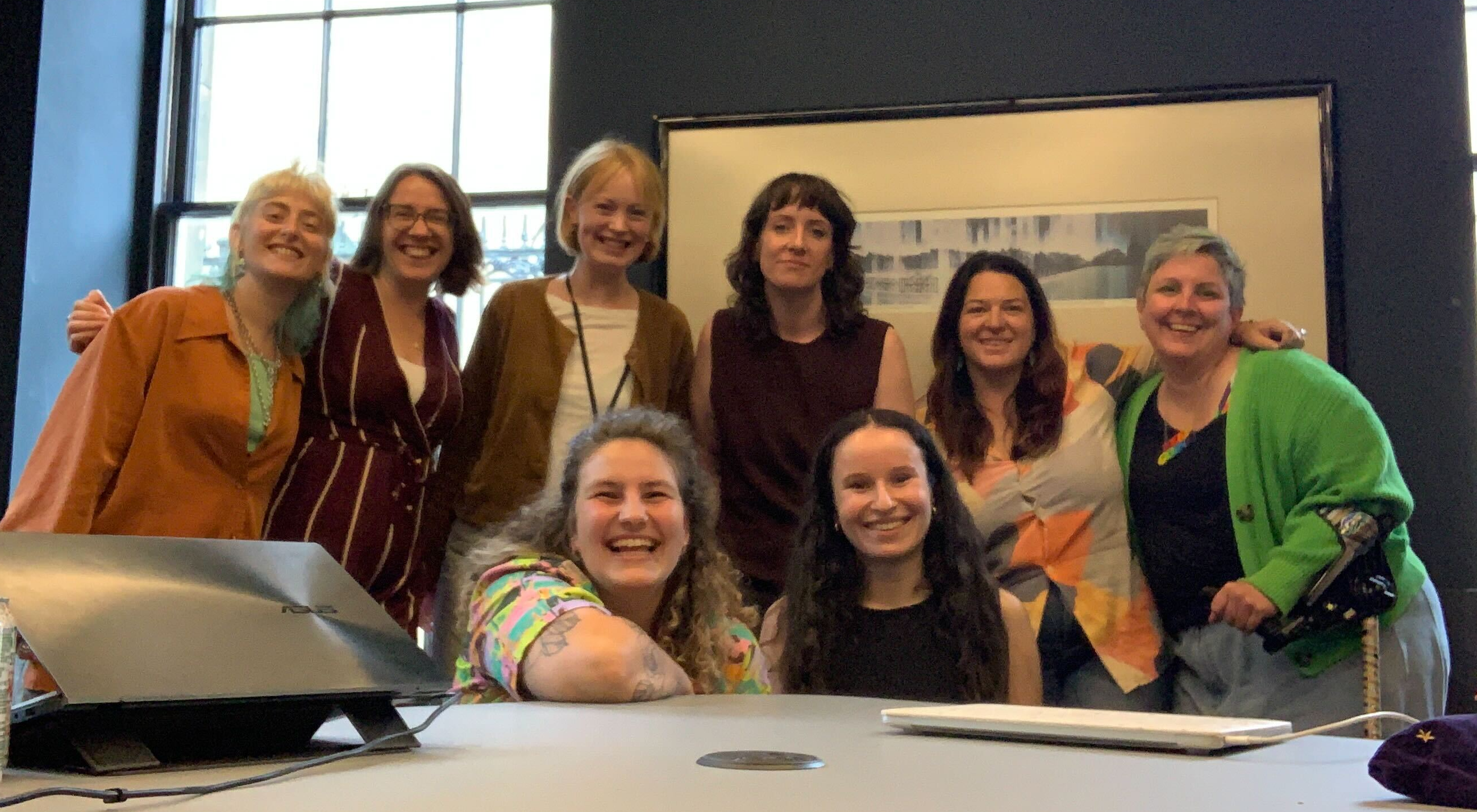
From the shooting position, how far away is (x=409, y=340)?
244 centimetres

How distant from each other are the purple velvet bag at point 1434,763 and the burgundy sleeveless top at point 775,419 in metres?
1.52

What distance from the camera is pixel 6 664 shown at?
92 cm

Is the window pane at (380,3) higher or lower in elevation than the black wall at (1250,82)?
higher

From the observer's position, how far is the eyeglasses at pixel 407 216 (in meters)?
2.43

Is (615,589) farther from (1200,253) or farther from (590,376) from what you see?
(1200,253)

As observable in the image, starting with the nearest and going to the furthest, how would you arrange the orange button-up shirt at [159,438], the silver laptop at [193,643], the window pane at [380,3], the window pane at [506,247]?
the silver laptop at [193,643] < the orange button-up shirt at [159,438] < the window pane at [506,247] < the window pane at [380,3]

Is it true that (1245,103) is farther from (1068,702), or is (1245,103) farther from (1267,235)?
(1068,702)

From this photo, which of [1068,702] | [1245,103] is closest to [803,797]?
[1068,702]

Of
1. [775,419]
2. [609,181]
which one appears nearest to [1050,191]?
[775,419]

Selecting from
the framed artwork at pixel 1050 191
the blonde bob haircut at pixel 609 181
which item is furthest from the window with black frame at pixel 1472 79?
the blonde bob haircut at pixel 609 181

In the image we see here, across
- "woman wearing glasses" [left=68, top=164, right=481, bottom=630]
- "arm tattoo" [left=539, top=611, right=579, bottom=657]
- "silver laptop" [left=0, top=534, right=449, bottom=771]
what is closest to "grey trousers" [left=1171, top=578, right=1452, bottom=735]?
"arm tattoo" [left=539, top=611, right=579, bottom=657]

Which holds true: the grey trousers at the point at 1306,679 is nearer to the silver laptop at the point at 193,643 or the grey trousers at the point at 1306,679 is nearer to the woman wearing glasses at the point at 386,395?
the woman wearing glasses at the point at 386,395

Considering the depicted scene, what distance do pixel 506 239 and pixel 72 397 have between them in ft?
4.85

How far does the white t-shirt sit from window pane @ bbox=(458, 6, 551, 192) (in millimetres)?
1128
